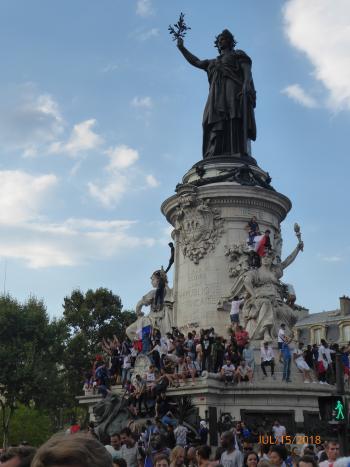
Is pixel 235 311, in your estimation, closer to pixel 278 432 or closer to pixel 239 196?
pixel 239 196

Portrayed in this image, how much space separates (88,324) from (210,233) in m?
29.4

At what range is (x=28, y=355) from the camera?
131 feet

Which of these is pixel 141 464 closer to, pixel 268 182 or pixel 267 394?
pixel 267 394

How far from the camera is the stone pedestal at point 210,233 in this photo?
83.0ft

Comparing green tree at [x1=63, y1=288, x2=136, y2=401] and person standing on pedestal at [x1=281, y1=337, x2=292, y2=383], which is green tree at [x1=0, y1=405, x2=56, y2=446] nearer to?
green tree at [x1=63, y1=288, x2=136, y2=401]

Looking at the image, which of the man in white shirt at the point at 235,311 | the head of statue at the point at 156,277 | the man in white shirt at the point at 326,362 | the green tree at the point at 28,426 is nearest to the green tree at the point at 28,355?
the green tree at the point at 28,426

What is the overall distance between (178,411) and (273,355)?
394 centimetres

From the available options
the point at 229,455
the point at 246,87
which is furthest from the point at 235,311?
the point at 229,455

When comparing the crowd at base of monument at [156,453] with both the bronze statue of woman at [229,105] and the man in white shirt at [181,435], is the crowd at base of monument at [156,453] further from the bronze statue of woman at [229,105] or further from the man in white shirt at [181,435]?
the bronze statue of woman at [229,105]

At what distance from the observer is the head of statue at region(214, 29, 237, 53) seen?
30156 millimetres

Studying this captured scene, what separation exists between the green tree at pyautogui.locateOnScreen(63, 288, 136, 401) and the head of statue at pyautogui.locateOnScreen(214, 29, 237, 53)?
27162mm

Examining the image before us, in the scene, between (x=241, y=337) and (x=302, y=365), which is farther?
(x=241, y=337)

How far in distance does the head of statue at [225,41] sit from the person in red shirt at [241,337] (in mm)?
14424

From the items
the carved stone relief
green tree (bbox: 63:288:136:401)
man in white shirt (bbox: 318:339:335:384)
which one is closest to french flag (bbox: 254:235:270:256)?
the carved stone relief
